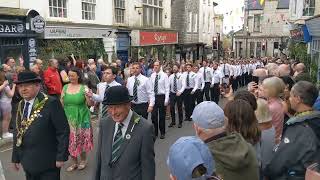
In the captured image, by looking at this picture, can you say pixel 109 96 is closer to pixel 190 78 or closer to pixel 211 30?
pixel 190 78

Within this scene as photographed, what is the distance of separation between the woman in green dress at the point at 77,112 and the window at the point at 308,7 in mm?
19891

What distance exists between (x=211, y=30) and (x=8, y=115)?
125 ft

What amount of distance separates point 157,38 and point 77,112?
22.1 metres

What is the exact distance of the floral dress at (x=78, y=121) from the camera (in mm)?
7359

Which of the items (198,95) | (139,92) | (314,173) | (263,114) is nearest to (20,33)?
(198,95)

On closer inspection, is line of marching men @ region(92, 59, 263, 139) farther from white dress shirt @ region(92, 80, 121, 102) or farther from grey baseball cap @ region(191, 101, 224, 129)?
grey baseball cap @ region(191, 101, 224, 129)

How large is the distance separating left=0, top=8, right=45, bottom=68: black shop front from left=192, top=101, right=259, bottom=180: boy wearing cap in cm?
1246

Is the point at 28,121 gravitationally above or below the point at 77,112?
A: above

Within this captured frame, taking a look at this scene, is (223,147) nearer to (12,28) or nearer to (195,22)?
(12,28)

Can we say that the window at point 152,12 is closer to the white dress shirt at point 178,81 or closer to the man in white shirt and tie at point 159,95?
the white dress shirt at point 178,81

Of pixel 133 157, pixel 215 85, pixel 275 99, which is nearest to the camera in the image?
Answer: pixel 133 157

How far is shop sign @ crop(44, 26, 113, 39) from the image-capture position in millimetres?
16886

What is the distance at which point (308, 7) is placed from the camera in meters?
24.7

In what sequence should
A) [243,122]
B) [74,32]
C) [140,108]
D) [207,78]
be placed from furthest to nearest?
[74,32] < [207,78] < [140,108] < [243,122]
